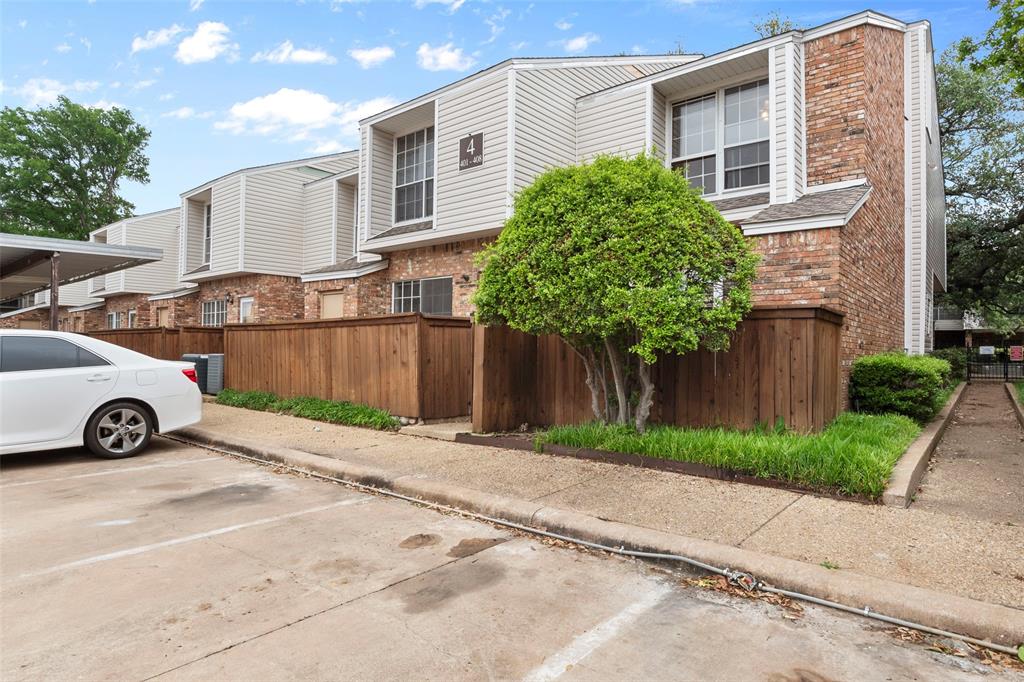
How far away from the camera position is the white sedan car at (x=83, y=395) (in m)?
6.39

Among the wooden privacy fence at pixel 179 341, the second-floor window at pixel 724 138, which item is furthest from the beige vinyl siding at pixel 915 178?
the wooden privacy fence at pixel 179 341

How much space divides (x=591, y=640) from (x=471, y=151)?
446 inches

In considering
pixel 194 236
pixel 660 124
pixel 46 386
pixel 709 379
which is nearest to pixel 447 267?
pixel 660 124

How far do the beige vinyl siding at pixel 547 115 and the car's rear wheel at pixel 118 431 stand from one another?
770 cm

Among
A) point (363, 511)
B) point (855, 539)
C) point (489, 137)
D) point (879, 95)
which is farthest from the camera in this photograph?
point (489, 137)

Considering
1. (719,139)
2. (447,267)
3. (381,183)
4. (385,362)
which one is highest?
(381,183)

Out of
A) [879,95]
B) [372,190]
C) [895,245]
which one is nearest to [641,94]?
[879,95]

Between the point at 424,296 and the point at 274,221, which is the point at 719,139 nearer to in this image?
the point at 424,296

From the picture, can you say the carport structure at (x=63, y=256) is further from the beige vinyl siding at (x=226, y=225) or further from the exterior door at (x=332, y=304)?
the exterior door at (x=332, y=304)

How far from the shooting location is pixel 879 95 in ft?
34.4

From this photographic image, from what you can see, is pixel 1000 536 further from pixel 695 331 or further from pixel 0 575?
pixel 0 575

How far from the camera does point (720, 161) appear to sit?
37.1ft

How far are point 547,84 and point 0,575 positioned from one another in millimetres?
11868

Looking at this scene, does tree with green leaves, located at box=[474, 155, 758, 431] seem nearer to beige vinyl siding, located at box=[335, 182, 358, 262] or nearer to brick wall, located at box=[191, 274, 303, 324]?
beige vinyl siding, located at box=[335, 182, 358, 262]
